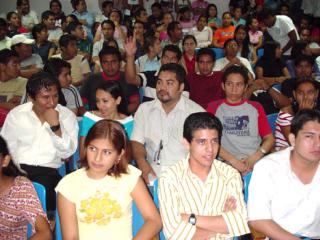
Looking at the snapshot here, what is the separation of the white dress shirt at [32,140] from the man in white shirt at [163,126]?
1.55 ft

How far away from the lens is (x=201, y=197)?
6.86ft

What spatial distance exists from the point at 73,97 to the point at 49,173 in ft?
3.74

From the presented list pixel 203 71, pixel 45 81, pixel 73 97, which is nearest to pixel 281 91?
pixel 203 71

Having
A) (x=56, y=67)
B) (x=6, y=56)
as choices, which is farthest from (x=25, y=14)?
(x=56, y=67)

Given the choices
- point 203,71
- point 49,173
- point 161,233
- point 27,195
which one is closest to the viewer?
point 27,195

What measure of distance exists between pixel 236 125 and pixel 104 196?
1.45 meters

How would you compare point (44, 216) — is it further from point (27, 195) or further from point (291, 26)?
point (291, 26)

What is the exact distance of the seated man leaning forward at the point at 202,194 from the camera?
2029mm

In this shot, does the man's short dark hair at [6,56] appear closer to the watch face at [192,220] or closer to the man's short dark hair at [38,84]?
the man's short dark hair at [38,84]

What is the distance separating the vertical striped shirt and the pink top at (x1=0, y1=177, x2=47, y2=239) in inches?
22.0

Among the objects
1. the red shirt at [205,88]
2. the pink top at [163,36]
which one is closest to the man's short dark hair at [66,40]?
the red shirt at [205,88]

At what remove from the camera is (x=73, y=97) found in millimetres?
3900

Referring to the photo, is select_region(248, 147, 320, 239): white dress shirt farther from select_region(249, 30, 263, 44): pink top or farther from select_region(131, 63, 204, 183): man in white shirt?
select_region(249, 30, 263, 44): pink top

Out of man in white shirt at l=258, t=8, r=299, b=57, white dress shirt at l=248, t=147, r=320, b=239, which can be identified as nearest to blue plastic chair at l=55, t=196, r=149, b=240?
white dress shirt at l=248, t=147, r=320, b=239
